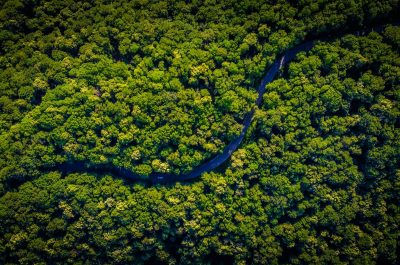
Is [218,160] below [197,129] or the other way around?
below

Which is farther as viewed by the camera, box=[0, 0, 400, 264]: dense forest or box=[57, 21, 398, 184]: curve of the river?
box=[57, 21, 398, 184]: curve of the river

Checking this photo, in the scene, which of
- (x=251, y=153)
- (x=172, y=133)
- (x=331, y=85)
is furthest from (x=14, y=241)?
(x=331, y=85)

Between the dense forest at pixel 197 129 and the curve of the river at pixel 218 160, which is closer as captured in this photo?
the dense forest at pixel 197 129

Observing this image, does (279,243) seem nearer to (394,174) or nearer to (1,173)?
(394,174)

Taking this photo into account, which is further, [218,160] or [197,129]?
[218,160]
